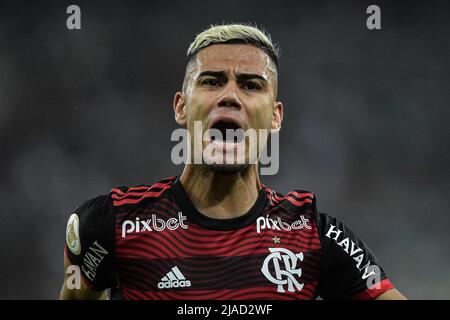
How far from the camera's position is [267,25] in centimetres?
602

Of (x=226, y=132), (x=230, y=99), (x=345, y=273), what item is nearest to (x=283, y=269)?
(x=345, y=273)

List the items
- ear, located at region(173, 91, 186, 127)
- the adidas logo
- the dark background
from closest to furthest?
the adidas logo → ear, located at region(173, 91, 186, 127) → the dark background

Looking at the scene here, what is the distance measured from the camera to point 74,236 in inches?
98.7

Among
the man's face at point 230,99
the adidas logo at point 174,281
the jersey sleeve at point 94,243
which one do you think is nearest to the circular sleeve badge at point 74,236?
the jersey sleeve at point 94,243

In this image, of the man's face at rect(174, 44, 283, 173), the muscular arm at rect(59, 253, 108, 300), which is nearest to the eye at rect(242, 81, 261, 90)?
the man's face at rect(174, 44, 283, 173)

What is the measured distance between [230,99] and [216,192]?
1.38 feet

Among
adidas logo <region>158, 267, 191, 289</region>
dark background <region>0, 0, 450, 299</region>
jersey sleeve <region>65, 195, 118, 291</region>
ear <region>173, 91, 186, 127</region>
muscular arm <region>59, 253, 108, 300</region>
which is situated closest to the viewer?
adidas logo <region>158, 267, 191, 289</region>

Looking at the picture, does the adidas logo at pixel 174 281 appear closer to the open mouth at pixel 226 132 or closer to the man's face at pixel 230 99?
the man's face at pixel 230 99

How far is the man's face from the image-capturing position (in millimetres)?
2400

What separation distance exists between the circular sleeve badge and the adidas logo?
1.41 feet

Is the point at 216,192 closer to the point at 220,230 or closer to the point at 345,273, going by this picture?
the point at 220,230

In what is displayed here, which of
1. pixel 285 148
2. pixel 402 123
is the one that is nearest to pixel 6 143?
pixel 285 148

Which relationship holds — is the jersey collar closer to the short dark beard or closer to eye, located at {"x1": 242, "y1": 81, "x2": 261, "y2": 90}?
the short dark beard

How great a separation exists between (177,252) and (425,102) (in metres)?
4.66
